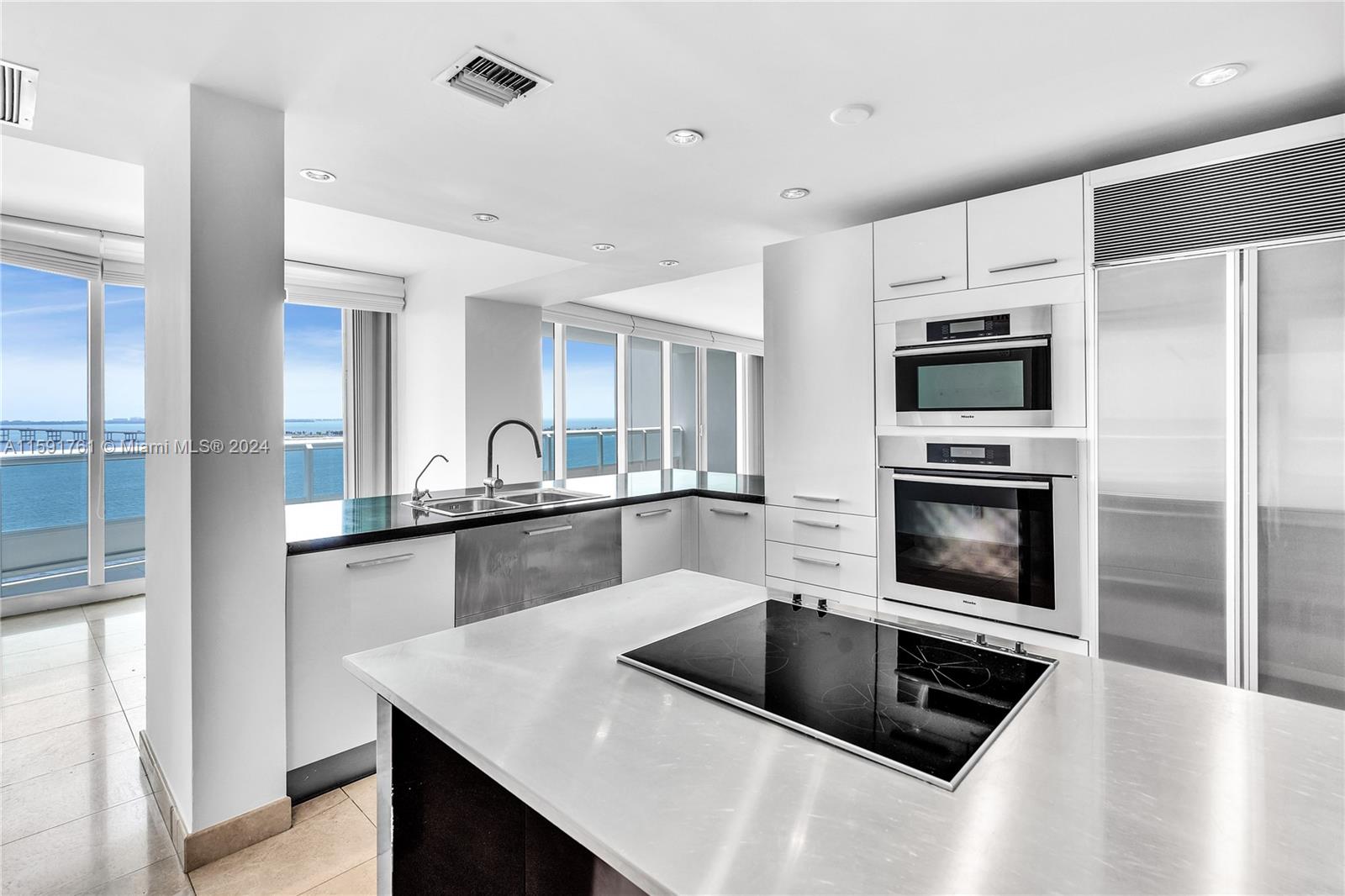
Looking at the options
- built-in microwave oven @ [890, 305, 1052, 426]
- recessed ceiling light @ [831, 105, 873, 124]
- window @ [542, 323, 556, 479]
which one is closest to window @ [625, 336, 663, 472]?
window @ [542, 323, 556, 479]

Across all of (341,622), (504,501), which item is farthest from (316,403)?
(341,622)

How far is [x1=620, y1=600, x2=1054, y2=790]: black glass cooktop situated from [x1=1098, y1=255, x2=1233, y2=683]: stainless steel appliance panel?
139 cm

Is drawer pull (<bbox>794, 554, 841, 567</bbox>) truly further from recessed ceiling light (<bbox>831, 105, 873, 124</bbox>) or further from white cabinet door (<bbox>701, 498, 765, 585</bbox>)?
→ recessed ceiling light (<bbox>831, 105, 873, 124</bbox>)

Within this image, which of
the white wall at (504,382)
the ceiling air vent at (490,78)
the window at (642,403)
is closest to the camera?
the ceiling air vent at (490,78)

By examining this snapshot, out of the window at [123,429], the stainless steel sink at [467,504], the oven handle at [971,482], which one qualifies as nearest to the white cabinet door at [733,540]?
the oven handle at [971,482]

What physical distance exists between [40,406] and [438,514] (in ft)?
12.9

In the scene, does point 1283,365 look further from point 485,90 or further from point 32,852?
point 32,852

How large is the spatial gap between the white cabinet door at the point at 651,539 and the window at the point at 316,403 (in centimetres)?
356

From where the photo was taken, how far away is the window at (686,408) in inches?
334

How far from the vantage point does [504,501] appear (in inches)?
130

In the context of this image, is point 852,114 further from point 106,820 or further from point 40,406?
point 40,406

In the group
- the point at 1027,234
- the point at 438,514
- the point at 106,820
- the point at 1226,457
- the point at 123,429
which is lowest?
the point at 106,820

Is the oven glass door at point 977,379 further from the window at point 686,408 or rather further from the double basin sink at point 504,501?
the window at point 686,408

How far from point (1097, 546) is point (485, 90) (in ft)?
8.34
